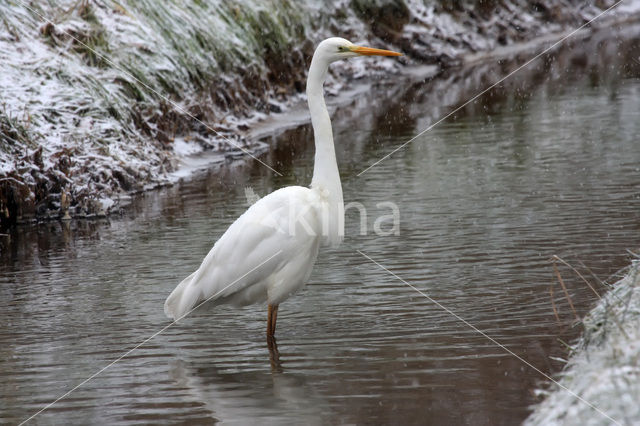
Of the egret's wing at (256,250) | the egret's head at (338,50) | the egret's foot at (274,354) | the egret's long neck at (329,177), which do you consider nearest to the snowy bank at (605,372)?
the egret's foot at (274,354)

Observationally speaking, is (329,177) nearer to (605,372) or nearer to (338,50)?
(338,50)

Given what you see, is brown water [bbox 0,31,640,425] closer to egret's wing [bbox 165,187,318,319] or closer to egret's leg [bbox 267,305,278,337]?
egret's leg [bbox 267,305,278,337]

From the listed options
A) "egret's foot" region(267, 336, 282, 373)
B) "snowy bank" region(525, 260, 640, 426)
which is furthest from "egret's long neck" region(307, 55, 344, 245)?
"snowy bank" region(525, 260, 640, 426)

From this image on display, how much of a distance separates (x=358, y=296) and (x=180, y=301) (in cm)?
154

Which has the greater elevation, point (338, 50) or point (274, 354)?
point (338, 50)

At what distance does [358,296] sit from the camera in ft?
26.0

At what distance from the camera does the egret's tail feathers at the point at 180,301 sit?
7.17m

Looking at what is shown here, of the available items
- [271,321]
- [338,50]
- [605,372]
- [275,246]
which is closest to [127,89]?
[338,50]

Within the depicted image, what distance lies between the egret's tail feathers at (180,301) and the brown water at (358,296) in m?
0.20

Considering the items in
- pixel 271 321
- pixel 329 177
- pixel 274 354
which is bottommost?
pixel 274 354

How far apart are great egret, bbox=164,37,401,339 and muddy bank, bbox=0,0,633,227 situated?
5.15 metres

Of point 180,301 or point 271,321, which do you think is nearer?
point 271,321

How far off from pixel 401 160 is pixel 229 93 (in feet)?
15.2

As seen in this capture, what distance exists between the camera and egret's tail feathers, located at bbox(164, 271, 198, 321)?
7172 millimetres
